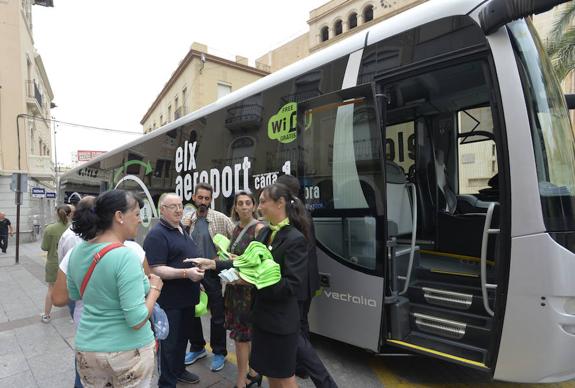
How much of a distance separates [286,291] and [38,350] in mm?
3716

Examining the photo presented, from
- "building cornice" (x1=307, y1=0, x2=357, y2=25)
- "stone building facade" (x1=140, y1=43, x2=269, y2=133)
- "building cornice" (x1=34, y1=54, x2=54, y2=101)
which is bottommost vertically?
"stone building facade" (x1=140, y1=43, x2=269, y2=133)

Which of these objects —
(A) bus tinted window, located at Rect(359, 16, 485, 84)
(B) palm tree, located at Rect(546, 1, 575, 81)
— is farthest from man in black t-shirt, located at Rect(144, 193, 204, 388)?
(B) palm tree, located at Rect(546, 1, 575, 81)

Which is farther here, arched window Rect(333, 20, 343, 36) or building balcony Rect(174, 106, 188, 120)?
arched window Rect(333, 20, 343, 36)

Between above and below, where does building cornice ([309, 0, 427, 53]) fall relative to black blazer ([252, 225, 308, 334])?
above

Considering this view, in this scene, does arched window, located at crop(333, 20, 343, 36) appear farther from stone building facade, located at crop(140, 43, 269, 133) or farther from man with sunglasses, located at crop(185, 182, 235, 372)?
man with sunglasses, located at crop(185, 182, 235, 372)

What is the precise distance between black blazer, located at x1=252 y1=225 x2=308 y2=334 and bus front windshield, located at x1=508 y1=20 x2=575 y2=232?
167 centimetres

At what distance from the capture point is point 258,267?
2143 mm

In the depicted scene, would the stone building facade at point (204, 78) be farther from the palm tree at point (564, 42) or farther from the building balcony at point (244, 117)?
the building balcony at point (244, 117)

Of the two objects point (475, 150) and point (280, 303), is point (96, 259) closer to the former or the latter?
point (280, 303)

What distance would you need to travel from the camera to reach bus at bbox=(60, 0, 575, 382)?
2.41m

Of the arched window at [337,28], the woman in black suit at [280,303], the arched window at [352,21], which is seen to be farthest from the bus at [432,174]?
the arched window at [337,28]

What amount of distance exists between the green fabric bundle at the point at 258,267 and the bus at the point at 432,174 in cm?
126

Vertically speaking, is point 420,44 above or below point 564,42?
below

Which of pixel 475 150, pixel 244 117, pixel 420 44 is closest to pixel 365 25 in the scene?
pixel 475 150
